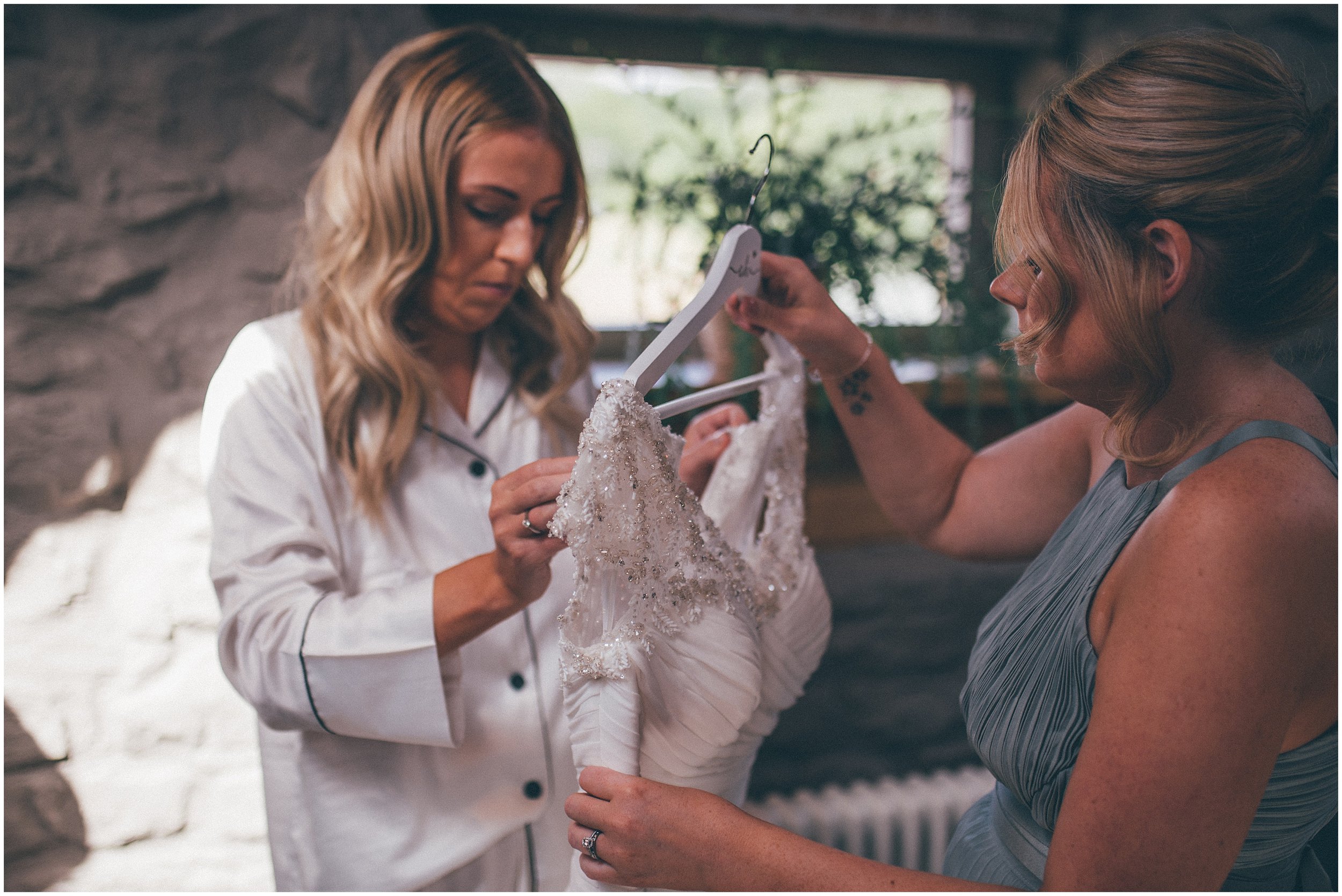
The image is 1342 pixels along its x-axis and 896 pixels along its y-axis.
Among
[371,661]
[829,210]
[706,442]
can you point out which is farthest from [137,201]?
[829,210]

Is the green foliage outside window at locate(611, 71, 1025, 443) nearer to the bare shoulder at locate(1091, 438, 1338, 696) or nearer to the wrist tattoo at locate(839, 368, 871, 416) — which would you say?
the wrist tattoo at locate(839, 368, 871, 416)

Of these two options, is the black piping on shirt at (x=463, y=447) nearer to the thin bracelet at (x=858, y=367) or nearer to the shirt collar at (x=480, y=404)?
the shirt collar at (x=480, y=404)

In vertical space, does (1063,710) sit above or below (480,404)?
below

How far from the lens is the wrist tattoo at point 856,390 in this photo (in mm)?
1285

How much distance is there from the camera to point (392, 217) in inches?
50.0

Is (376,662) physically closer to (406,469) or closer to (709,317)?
(406,469)

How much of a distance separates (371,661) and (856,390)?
2.57 feet

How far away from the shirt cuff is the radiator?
887 millimetres

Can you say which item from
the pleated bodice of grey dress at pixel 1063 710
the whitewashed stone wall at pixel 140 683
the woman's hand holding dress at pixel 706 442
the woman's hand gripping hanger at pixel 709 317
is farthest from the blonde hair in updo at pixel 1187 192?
the whitewashed stone wall at pixel 140 683

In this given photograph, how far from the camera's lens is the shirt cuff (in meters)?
1.11

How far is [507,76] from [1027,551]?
3.51 feet

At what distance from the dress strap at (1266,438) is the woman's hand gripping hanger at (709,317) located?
1.61 feet

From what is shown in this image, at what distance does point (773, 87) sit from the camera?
1709 mm

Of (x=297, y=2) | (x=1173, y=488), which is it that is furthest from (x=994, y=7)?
(x=1173, y=488)
